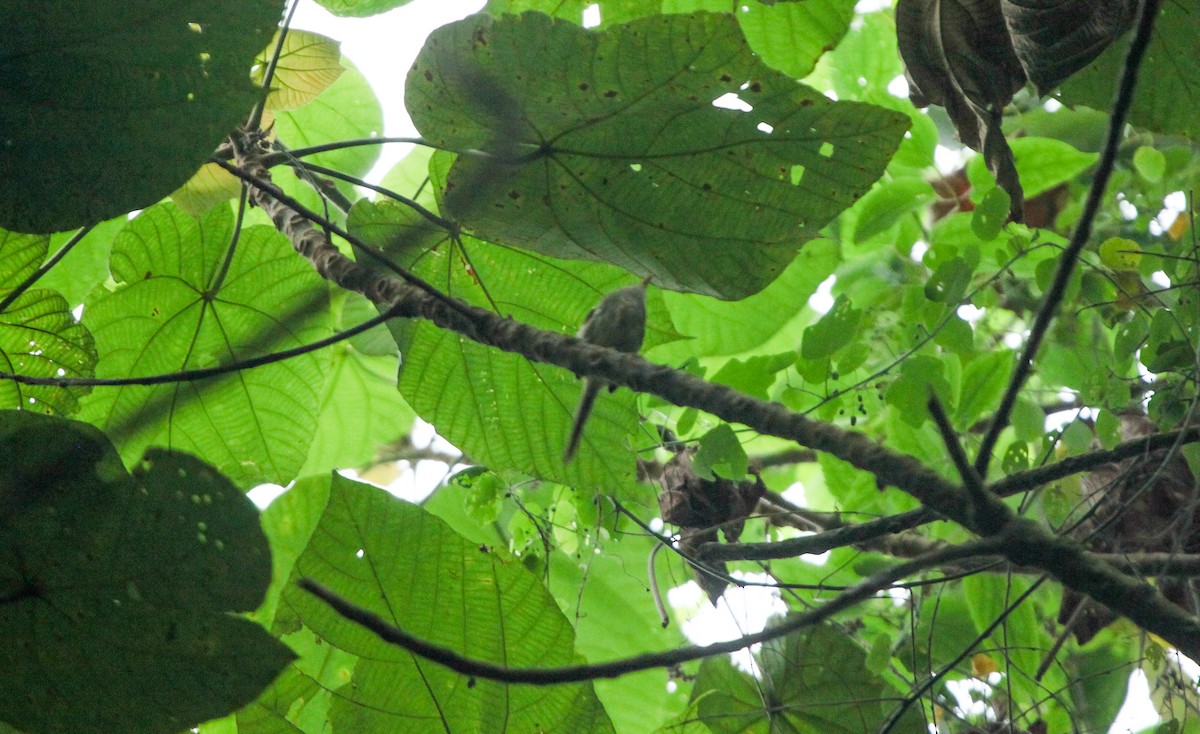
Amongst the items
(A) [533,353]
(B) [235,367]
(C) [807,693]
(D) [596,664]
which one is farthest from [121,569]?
(C) [807,693]

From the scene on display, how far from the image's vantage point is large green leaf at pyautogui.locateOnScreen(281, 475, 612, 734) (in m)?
1.20

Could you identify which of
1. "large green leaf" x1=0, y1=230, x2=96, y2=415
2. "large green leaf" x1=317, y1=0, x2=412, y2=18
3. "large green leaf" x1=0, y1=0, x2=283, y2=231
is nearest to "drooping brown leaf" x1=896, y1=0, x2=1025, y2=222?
"large green leaf" x1=0, y1=0, x2=283, y2=231

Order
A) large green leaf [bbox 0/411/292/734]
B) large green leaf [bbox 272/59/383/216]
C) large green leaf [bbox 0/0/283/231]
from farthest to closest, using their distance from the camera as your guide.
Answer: large green leaf [bbox 272/59/383/216] < large green leaf [bbox 0/411/292/734] < large green leaf [bbox 0/0/283/231]

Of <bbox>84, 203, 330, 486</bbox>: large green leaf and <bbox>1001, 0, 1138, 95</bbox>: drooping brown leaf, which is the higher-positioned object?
<bbox>1001, 0, 1138, 95</bbox>: drooping brown leaf

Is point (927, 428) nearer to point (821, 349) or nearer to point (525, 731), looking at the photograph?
point (821, 349)

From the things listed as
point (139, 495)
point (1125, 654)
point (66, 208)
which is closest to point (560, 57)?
point (66, 208)

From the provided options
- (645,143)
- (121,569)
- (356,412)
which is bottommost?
(121,569)

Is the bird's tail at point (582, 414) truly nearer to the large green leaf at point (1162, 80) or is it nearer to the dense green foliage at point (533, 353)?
the dense green foliage at point (533, 353)

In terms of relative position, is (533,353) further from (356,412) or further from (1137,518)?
(356,412)

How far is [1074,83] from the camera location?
1.21m

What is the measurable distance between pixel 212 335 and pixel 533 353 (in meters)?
0.89

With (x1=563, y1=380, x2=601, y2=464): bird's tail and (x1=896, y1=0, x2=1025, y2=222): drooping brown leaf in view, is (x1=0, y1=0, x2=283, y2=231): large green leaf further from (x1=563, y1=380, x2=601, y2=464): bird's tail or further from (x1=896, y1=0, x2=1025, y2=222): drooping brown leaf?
(x1=896, y1=0, x2=1025, y2=222): drooping brown leaf

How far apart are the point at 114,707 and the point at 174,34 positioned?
0.76 metres

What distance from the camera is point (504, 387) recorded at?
131 cm
